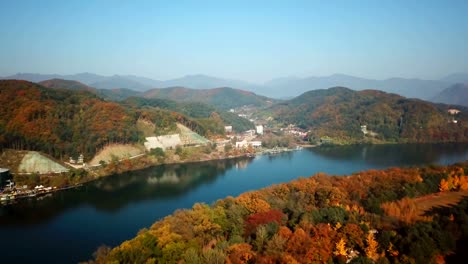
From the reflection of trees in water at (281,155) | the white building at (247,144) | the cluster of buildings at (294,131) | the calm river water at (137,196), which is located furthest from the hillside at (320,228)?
the cluster of buildings at (294,131)

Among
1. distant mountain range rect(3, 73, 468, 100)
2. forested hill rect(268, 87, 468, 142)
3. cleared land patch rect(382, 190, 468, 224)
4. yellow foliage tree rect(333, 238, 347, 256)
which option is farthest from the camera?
distant mountain range rect(3, 73, 468, 100)

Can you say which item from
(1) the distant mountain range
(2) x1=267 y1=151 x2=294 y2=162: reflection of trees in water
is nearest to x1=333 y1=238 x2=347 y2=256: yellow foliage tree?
(2) x1=267 y1=151 x2=294 y2=162: reflection of trees in water

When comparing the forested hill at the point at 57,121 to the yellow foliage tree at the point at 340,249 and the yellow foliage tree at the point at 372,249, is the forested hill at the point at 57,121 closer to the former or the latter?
the yellow foliage tree at the point at 340,249

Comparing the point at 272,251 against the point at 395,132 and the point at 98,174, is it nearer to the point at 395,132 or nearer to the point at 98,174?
A: the point at 98,174

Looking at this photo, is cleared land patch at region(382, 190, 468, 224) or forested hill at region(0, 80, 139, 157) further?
forested hill at region(0, 80, 139, 157)

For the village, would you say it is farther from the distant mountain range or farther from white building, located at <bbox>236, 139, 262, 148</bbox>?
the distant mountain range

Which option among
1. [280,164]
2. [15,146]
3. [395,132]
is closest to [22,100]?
[15,146]
